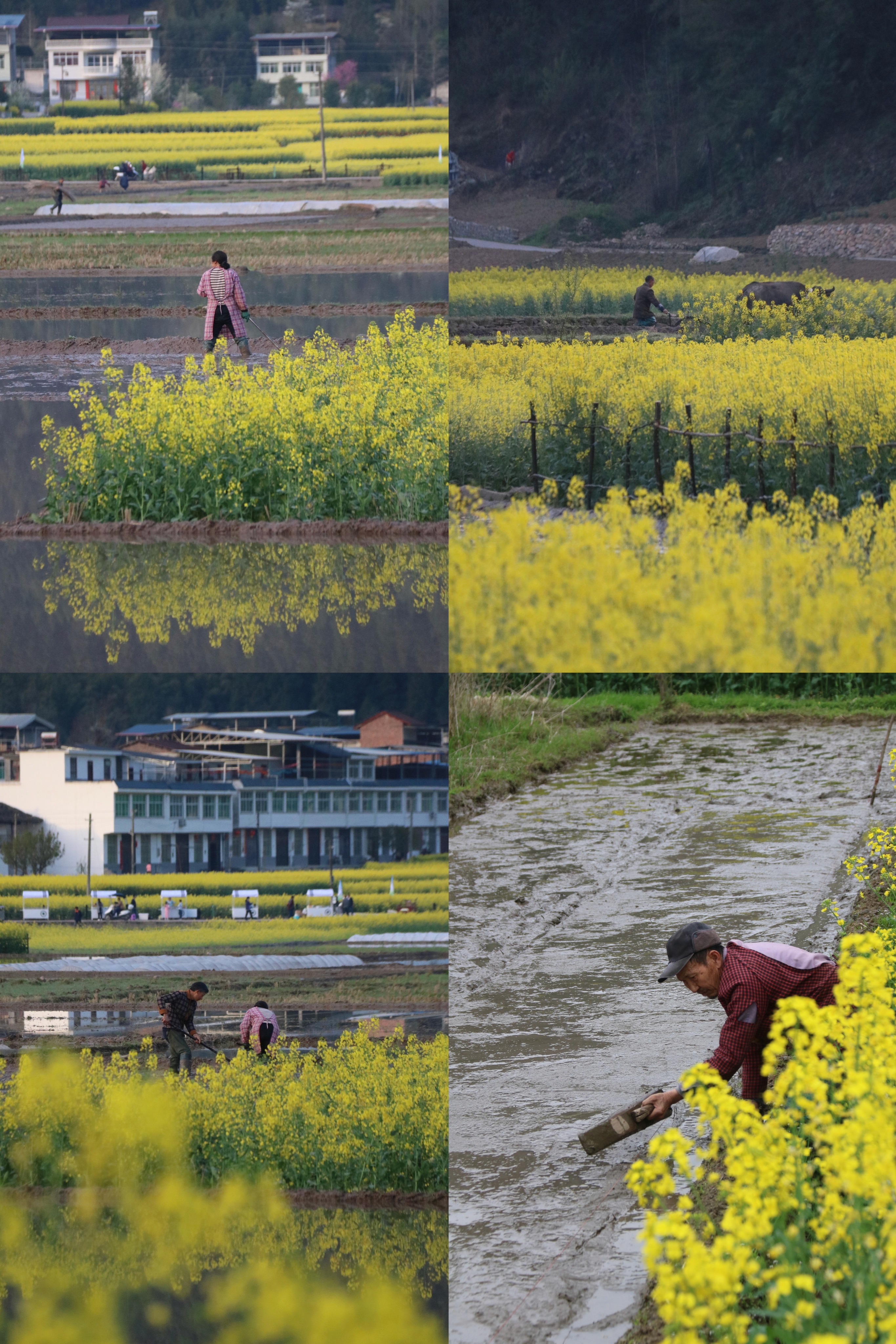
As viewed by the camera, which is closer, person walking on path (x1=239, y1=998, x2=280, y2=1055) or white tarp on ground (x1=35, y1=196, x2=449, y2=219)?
person walking on path (x1=239, y1=998, x2=280, y2=1055)

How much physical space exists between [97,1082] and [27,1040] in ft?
1.68

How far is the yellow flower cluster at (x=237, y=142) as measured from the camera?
1253 cm

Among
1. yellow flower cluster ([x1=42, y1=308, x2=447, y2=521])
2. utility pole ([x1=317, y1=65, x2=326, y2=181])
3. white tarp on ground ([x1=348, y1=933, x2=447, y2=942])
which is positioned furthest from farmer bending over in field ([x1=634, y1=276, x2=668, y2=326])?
white tarp on ground ([x1=348, y1=933, x2=447, y2=942])

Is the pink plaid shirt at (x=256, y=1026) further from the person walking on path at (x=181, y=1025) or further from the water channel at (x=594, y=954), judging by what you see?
the water channel at (x=594, y=954)

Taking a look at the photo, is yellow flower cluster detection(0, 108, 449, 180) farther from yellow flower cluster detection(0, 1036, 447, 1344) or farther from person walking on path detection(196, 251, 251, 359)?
yellow flower cluster detection(0, 1036, 447, 1344)

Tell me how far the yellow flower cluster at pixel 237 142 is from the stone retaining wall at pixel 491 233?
0.68m

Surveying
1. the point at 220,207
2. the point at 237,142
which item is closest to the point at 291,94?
the point at 237,142

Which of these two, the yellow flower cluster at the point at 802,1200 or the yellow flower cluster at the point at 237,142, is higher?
the yellow flower cluster at the point at 237,142

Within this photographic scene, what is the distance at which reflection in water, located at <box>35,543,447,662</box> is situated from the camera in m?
10.1

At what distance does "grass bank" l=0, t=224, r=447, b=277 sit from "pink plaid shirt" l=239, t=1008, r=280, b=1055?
690 cm

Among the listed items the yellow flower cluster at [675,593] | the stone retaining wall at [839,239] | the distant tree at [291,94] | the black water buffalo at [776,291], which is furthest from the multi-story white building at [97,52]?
the stone retaining wall at [839,239]

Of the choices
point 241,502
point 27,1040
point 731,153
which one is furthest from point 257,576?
point 731,153

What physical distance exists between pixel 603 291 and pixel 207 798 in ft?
20.0

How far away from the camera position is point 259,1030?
8.62 m
